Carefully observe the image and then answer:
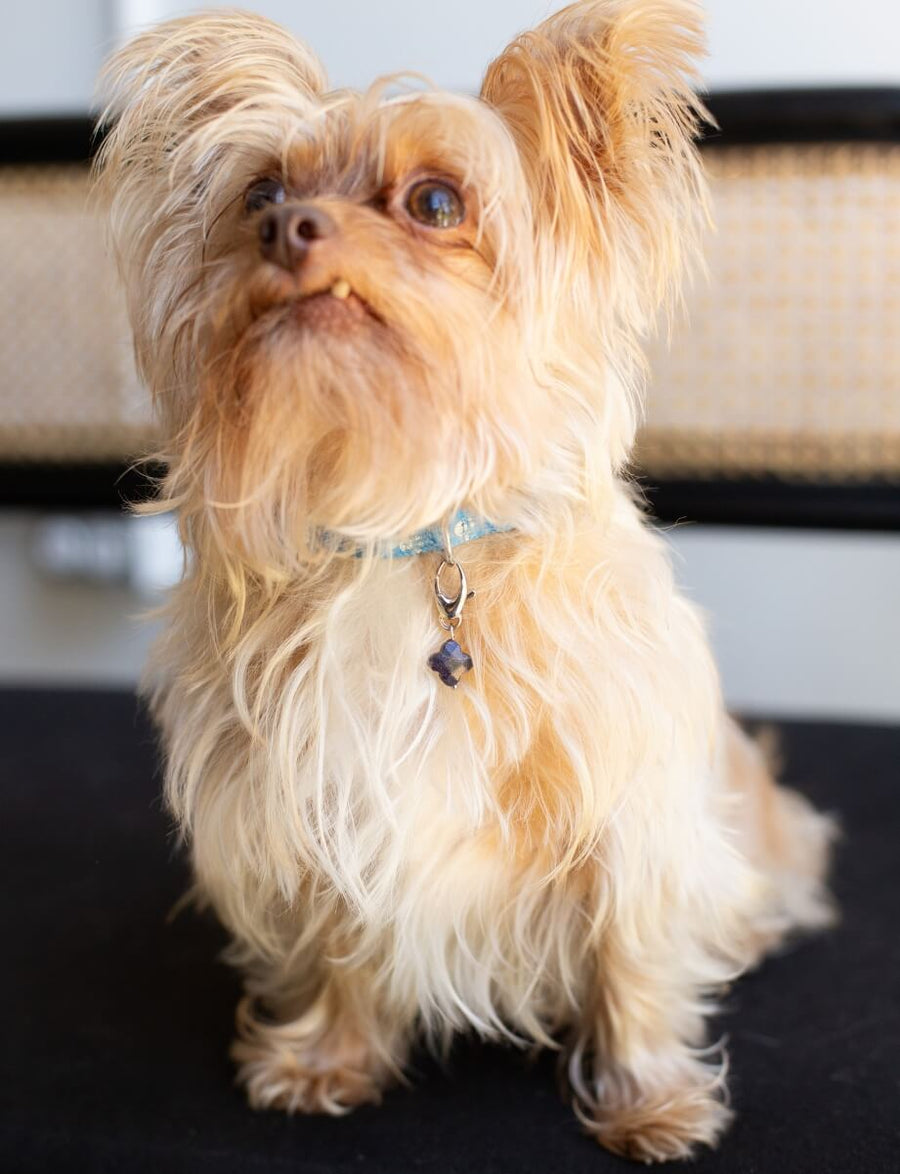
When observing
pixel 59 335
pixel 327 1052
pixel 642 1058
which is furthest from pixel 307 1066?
pixel 59 335

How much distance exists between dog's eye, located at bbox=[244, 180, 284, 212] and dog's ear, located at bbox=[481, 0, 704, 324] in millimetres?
161

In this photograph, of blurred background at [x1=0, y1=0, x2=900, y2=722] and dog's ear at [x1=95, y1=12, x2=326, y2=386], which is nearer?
dog's ear at [x1=95, y1=12, x2=326, y2=386]

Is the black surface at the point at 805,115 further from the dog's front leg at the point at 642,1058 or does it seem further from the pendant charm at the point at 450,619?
the dog's front leg at the point at 642,1058

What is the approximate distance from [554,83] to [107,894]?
90cm

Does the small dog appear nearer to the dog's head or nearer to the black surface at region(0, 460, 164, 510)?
the dog's head

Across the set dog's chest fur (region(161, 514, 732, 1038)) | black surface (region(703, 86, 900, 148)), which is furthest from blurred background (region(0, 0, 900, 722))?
dog's chest fur (region(161, 514, 732, 1038))

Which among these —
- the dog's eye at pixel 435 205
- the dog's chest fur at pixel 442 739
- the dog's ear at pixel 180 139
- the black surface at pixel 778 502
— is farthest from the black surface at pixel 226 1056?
the dog's eye at pixel 435 205

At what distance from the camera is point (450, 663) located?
0.84 m

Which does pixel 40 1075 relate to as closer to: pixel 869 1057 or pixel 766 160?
pixel 869 1057

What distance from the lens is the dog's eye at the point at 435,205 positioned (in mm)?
800

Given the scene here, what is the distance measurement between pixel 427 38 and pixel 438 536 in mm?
1046

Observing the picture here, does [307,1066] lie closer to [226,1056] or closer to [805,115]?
[226,1056]

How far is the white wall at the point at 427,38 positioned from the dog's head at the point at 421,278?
2.30ft

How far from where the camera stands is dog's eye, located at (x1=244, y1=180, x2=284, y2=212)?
2.77 ft
